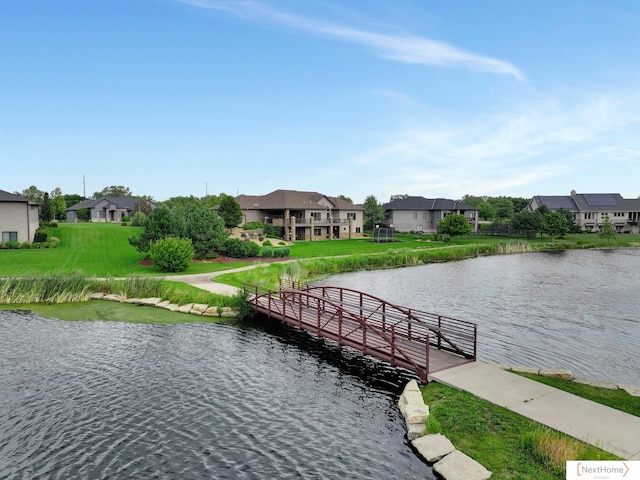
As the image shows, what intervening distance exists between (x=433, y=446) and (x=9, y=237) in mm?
53915

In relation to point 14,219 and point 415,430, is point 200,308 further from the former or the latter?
point 14,219

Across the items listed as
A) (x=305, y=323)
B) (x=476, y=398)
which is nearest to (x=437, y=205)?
(x=305, y=323)

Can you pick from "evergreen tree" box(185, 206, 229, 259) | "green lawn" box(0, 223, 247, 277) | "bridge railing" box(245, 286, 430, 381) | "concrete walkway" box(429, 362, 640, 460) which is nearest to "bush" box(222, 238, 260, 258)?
"evergreen tree" box(185, 206, 229, 259)

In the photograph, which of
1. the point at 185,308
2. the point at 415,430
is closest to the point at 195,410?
Answer: the point at 415,430

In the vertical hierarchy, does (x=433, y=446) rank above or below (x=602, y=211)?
below

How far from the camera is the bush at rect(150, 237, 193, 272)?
37.2 metres

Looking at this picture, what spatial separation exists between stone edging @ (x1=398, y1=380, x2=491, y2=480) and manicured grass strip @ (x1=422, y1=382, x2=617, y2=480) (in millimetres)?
251

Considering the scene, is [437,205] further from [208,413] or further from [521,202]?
[208,413]

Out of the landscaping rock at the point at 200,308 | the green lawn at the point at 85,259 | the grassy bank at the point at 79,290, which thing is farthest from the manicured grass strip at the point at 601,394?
the green lawn at the point at 85,259

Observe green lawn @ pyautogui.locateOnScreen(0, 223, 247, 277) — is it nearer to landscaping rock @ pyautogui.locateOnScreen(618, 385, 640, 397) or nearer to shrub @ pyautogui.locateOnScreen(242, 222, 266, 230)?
shrub @ pyautogui.locateOnScreen(242, 222, 266, 230)

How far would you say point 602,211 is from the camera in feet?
325

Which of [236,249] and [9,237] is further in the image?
[9,237]

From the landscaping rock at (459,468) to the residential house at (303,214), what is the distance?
58261 mm

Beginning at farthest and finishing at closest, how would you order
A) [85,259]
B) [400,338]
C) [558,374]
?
[85,259] < [400,338] < [558,374]
